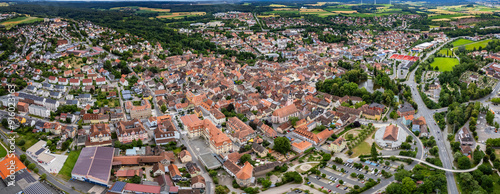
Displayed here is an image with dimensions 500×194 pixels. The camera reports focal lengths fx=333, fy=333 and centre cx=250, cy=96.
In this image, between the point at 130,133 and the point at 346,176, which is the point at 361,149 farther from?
the point at 130,133

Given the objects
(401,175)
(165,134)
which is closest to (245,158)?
(165,134)

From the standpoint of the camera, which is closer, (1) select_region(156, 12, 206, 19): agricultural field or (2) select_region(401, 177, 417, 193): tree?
(2) select_region(401, 177, 417, 193): tree

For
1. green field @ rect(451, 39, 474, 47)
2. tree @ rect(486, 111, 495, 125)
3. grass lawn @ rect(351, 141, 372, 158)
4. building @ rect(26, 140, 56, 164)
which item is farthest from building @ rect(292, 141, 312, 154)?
green field @ rect(451, 39, 474, 47)

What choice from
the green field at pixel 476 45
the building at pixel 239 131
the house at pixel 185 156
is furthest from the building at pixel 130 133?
the green field at pixel 476 45

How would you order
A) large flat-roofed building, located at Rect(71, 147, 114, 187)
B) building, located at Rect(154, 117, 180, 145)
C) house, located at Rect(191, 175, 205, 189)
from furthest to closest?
building, located at Rect(154, 117, 180, 145)
large flat-roofed building, located at Rect(71, 147, 114, 187)
house, located at Rect(191, 175, 205, 189)

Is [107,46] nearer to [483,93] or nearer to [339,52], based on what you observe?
[339,52]

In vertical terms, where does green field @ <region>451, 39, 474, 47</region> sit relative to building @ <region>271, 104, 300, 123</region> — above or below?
above

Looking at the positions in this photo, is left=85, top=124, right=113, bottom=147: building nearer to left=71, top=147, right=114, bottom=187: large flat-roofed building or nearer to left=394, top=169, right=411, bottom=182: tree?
left=71, top=147, right=114, bottom=187: large flat-roofed building
